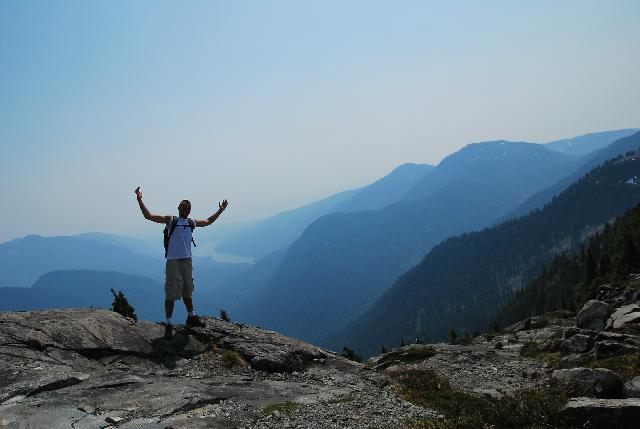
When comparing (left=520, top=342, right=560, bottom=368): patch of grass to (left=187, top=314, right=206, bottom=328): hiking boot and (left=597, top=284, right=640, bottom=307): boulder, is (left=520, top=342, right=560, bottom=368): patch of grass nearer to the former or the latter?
(left=597, top=284, right=640, bottom=307): boulder

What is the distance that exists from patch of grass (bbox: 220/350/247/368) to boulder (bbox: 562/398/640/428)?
33.4ft

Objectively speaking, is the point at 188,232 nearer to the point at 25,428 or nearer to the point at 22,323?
the point at 22,323

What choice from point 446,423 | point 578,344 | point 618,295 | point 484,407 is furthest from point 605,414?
point 618,295

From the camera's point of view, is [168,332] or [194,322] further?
[194,322]

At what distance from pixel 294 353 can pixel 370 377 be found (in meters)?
3.29

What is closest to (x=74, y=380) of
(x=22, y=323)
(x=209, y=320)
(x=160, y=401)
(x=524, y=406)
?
(x=160, y=401)

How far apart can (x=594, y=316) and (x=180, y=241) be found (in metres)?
28.7

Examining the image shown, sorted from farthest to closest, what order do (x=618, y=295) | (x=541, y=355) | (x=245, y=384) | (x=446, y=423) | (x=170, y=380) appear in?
1. (x=618, y=295)
2. (x=541, y=355)
3. (x=245, y=384)
4. (x=170, y=380)
5. (x=446, y=423)

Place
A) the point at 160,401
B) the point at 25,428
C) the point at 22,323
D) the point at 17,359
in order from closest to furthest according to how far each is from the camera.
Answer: the point at 25,428, the point at 160,401, the point at 17,359, the point at 22,323

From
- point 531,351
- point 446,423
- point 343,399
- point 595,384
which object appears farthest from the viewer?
point 531,351

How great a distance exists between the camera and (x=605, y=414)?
33.6ft

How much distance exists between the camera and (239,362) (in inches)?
621

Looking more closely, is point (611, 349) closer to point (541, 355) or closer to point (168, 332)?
point (541, 355)

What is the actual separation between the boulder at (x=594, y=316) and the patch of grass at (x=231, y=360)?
25.5 m
